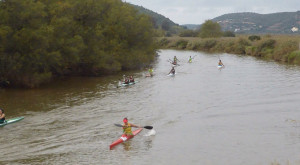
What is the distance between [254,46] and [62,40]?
45.8m

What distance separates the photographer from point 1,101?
25.5 m

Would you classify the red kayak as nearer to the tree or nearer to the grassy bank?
the grassy bank

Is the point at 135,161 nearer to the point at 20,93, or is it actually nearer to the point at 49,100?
the point at 49,100

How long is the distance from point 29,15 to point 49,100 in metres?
7.64

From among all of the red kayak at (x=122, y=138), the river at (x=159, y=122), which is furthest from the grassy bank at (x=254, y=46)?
the red kayak at (x=122, y=138)

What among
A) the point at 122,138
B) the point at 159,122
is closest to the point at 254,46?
the point at 159,122

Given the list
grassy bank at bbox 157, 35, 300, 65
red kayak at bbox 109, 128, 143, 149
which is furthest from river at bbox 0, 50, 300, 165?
grassy bank at bbox 157, 35, 300, 65

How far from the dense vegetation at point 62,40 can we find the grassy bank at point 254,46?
886 inches

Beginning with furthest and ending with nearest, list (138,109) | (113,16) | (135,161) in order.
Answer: (113,16), (138,109), (135,161)

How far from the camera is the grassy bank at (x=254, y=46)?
52.0m

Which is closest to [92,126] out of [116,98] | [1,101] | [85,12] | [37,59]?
[116,98]

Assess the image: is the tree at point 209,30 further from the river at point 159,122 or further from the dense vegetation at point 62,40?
the river at point 159,122

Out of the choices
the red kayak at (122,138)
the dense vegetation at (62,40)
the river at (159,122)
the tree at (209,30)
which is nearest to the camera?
the river at (159,122)

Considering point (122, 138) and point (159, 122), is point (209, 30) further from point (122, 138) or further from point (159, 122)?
point (122, 138)
